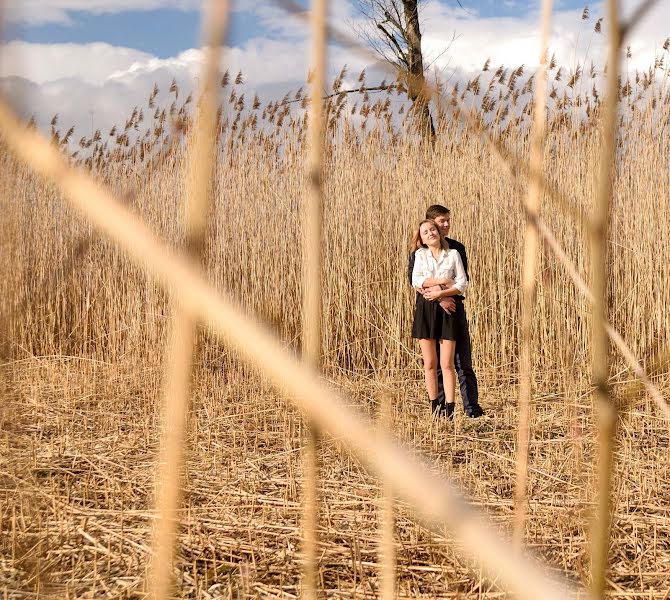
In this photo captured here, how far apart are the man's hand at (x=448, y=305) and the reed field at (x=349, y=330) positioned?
435 mm

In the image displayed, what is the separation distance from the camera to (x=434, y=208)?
10.5ft

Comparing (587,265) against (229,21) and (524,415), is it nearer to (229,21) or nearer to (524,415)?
(524,415)

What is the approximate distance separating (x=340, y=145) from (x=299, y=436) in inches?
77.9

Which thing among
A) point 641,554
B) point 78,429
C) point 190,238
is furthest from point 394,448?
point 78,429

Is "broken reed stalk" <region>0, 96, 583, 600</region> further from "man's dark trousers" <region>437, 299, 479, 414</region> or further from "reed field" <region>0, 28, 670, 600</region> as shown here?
"man's dark trousers" <region>437, 299, 479, 414</region>

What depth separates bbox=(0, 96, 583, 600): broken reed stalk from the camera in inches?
8.5

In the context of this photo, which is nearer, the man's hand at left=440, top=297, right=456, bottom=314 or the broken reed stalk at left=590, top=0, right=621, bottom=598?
the broken reed stalk at left=590, top=0, right=621, bottom=598

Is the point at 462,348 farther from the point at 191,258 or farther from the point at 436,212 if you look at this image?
the point at 191,258

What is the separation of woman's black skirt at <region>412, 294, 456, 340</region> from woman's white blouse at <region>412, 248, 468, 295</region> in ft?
0.31

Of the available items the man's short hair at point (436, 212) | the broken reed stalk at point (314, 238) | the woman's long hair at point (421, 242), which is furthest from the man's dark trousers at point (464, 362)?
the broken reed stalk at point (314, 238)

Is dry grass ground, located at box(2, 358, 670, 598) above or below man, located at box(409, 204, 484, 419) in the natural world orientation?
below

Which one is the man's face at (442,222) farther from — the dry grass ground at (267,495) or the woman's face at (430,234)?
the dry grass ground at (267,495)

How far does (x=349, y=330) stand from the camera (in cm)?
418

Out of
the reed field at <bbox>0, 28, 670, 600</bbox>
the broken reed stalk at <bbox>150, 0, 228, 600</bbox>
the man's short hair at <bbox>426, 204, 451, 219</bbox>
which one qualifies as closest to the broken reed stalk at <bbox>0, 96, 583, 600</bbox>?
the broken reed stalk at <bbox>150, 0, 228, 600</bbox>
